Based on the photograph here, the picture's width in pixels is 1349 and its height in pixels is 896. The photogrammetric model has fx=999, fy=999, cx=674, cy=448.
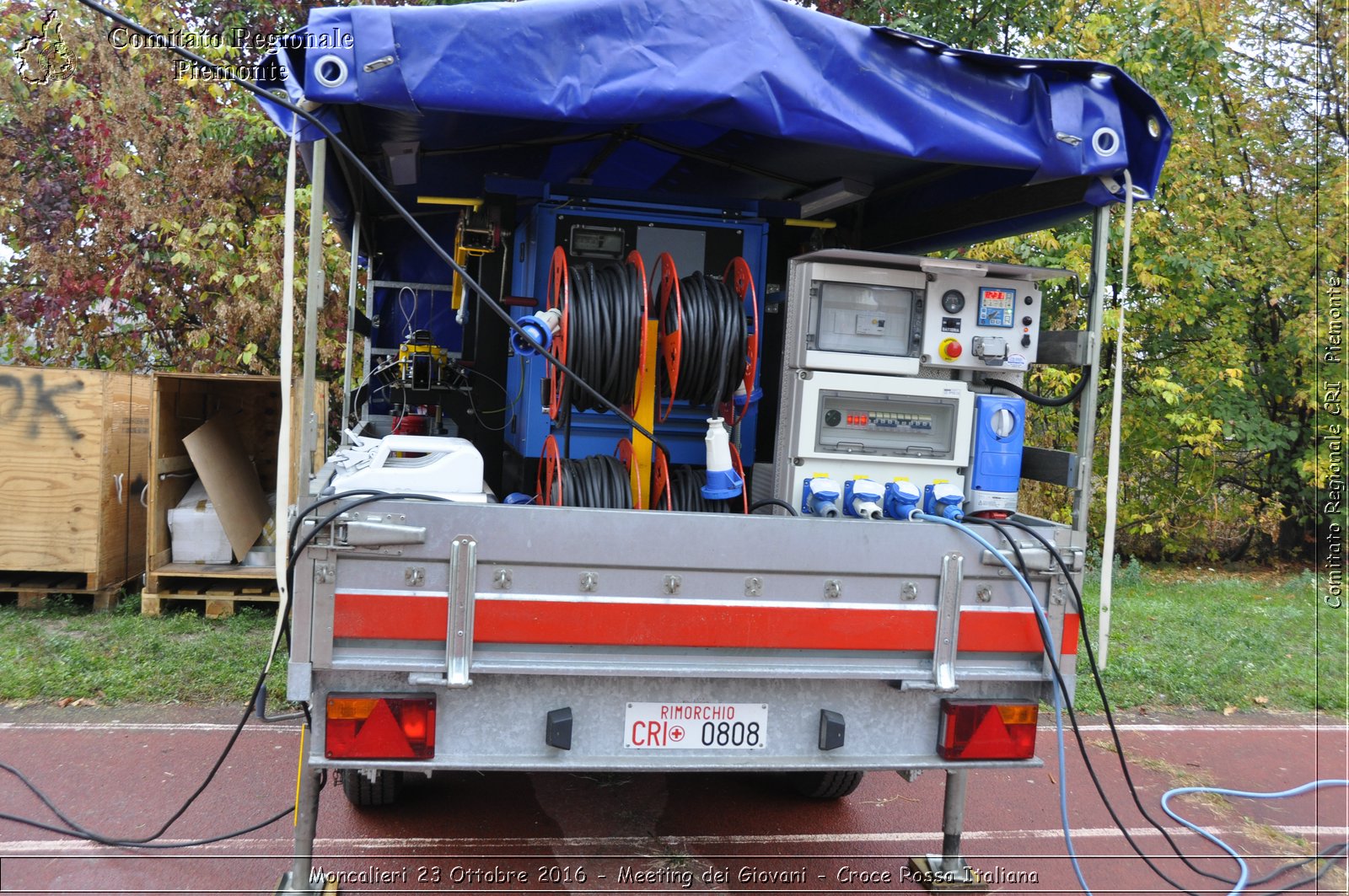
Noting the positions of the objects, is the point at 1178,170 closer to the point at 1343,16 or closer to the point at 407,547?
the point at 1343,16

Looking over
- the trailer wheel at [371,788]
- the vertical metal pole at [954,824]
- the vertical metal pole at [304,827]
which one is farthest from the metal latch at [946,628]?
the trailer wheel at [371,788]

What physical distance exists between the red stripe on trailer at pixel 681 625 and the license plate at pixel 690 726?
21 cm

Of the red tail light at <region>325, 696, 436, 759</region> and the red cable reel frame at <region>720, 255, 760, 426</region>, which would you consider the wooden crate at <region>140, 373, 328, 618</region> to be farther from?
the red tail light at <region>325, 696, 436, 759</region>

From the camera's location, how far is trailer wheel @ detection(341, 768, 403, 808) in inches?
152

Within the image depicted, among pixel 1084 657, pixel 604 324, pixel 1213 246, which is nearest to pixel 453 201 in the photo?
pixel 604 324

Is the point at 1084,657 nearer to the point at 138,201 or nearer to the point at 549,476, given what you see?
the point at 549,476

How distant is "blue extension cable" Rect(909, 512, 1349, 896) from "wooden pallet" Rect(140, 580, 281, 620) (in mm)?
4962

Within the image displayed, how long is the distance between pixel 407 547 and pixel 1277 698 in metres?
6.18

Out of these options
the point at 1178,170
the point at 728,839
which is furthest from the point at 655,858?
the point at 1178,170

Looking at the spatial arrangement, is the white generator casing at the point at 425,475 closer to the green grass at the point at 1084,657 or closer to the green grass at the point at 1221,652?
the green grass at the point at 1084,657

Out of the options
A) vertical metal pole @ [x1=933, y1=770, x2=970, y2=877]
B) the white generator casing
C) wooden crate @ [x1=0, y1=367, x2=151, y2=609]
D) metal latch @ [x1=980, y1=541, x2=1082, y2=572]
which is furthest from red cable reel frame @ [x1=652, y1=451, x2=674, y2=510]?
wooden crate @ [x1=0, y1=367, x2=151, y2=609]

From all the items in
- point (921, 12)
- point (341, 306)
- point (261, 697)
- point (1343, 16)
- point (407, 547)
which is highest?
point (921, 12)

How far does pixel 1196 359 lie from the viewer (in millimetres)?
10773

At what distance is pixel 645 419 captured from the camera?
3.90 m
